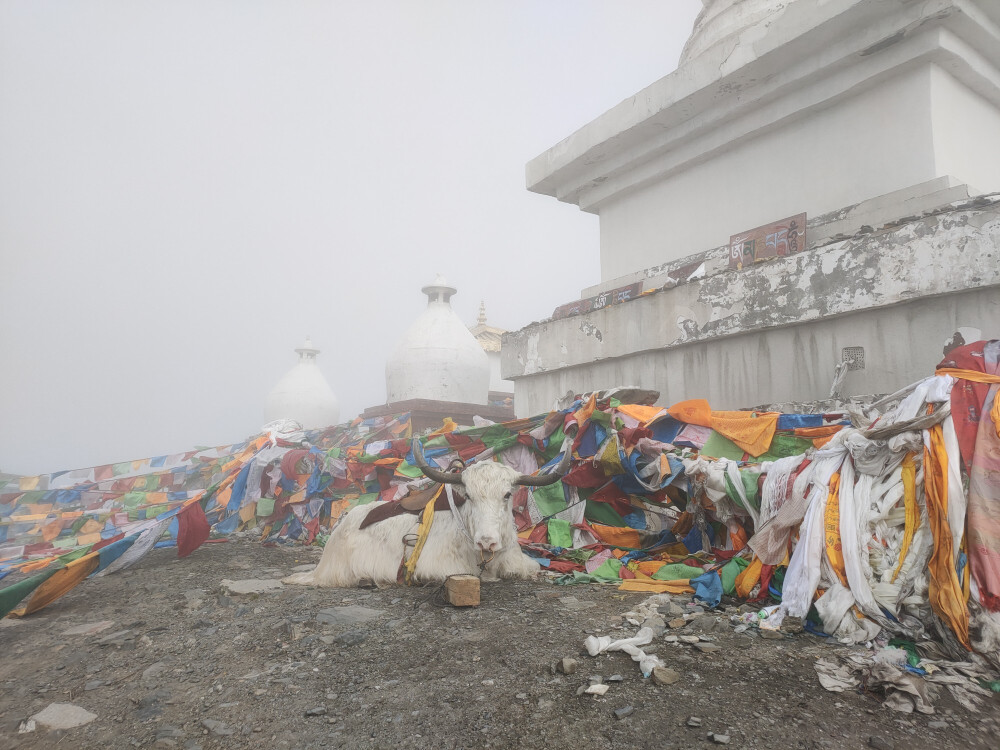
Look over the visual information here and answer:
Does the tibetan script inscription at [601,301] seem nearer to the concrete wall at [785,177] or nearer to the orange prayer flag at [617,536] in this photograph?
the concrete wall at [785,177]

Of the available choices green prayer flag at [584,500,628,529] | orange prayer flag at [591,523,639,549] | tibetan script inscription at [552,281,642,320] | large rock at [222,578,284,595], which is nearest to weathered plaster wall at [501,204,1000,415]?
tibetan script inscription at [552,281,642,320]

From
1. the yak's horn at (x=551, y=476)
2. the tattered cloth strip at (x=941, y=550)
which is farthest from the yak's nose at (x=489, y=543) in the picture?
the tattered cloth strip at (x=941, y=550)

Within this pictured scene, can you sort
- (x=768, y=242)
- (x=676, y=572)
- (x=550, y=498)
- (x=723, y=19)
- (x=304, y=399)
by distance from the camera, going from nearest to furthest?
(x=676, y=572) < (x=550, y=498) < (x=768, y=242) < (x=723, y=19) < (x=304, y=399)

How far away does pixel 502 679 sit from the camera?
9.00ft

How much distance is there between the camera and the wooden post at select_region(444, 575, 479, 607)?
3.93 metres

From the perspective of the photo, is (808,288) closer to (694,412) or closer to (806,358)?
(806,358)

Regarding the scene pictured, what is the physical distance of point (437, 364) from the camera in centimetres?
1367

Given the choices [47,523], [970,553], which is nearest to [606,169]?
[970,553]

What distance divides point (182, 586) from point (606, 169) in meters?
7.06

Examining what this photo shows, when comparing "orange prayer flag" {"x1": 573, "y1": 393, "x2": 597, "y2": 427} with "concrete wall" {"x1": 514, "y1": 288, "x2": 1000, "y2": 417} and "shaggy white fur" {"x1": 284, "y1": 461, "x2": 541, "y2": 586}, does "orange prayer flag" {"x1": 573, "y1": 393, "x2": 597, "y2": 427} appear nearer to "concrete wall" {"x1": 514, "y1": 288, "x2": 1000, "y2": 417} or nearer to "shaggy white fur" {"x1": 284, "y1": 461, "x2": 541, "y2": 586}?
"shaggy white fur" {"x1": 284, "y1": 461, "x2": 541, "y2": 586}

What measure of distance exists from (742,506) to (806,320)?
219 centimetres

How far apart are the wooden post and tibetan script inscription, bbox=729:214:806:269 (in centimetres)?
418

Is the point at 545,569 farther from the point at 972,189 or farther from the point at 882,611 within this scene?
the point at 972,189

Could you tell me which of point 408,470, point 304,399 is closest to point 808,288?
point 408,470
